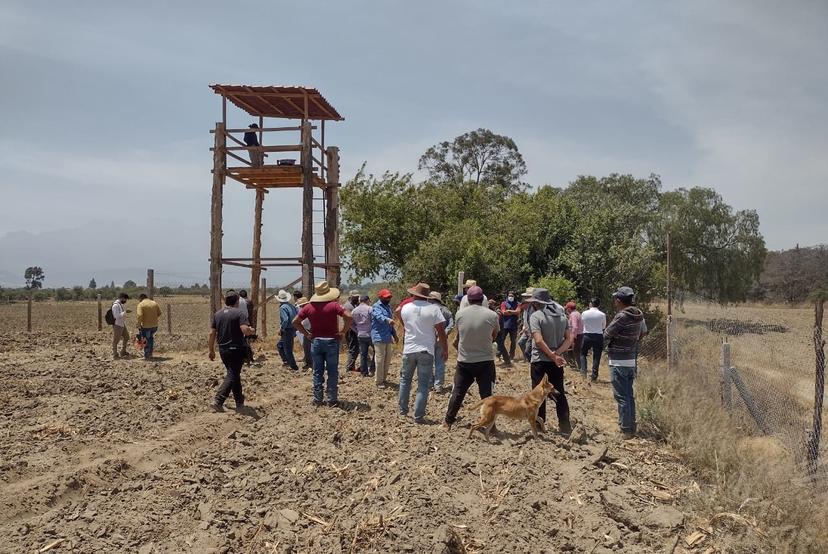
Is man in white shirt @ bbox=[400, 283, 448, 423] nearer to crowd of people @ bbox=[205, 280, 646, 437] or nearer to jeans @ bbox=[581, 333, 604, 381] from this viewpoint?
crowd of people @ bbox=[205, 280, 646, 437]

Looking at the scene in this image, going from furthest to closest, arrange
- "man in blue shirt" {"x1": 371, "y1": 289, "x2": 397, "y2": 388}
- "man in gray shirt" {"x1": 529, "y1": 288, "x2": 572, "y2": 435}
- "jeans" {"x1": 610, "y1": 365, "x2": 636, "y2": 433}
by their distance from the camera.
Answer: "man in blue shirt" {"x1": 371, "y1": 289, "x2": 397, "y2": 388}
"jeans" {"x1": 610, "y1": 365, "x2": 636, "y2": 433}
"man in gray shirt" {"x1": 529, "y1": 288, "x2": 572, "y2": 435}

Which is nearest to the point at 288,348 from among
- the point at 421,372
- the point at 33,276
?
the point at 421,372

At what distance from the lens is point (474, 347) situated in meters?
6.86

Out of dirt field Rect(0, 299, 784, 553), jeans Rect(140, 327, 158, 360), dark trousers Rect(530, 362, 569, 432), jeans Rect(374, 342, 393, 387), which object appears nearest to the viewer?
dirt field Rect(0, 299, 784, 553)

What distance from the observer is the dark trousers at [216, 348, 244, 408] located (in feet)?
27.6

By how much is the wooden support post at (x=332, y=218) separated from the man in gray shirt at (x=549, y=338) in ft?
32.3

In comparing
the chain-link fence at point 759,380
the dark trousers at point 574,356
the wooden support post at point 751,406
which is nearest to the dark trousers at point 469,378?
the chain-link fence at point 759,380

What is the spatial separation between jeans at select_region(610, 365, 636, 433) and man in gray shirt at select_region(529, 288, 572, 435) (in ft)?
2.37

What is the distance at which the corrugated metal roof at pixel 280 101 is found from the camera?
46.8ft

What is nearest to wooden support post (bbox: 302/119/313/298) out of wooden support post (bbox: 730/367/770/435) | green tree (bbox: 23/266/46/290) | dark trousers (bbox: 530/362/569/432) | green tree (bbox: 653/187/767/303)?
dark trousers (bbox: 530/362/569/432)

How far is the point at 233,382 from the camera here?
859 cm

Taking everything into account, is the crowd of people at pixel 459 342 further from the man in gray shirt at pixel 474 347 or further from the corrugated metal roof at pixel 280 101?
the corrugated metal roof at pixel 280 101

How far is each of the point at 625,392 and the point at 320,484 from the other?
3.90 m

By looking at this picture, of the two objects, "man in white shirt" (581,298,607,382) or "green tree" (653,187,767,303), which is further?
"green tree" (653,187,767,303)
